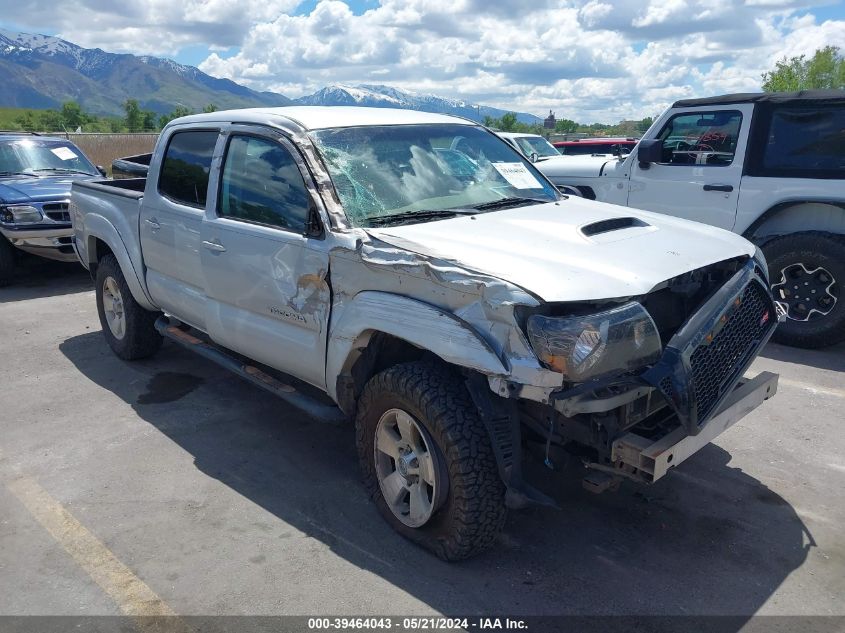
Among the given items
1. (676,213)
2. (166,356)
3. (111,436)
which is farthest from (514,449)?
(676,213)

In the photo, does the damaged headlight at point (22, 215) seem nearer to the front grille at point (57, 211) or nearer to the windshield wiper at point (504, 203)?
the front grille at point (57, 211)

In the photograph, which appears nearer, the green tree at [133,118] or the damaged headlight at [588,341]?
the damaged headlight at [588,341]

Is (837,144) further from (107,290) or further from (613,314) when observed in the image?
(107,290)

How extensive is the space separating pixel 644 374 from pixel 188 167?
3459mm

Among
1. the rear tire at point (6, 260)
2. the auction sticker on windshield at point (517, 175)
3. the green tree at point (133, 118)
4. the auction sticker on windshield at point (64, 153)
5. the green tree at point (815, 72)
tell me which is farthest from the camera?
the green tree at point (133, 118)

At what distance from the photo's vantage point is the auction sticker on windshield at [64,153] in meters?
10.6

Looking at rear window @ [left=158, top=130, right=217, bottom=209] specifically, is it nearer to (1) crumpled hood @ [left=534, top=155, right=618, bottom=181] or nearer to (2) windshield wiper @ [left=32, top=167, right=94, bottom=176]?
(1) crumpled hood @ [left=534, top=155, right=618, bottom=181]

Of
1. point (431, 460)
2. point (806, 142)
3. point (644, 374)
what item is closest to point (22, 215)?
point (431, 460)

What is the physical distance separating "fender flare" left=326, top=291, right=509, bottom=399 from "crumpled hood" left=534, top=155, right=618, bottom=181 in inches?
206

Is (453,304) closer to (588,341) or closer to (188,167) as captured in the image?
(588,341)

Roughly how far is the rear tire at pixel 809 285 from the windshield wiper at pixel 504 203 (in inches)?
125

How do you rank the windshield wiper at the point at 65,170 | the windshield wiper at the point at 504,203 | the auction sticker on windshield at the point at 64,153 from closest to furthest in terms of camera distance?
the windshield wiper at the point at 504,203 < the windshield wiper at the point at 65,170 < the auction sticker on windshield at the point at 64,153

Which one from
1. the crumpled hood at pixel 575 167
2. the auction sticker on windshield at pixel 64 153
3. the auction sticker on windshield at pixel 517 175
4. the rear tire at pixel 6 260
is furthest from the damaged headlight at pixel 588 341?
the auction sticker on windshield at pixel 64 153

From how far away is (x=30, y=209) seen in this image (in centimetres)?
880
